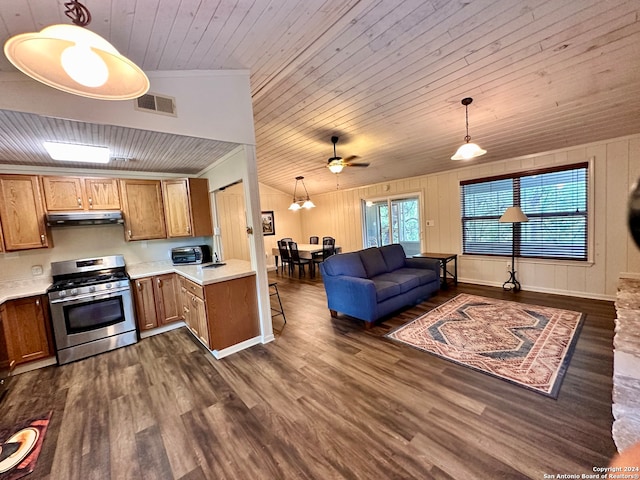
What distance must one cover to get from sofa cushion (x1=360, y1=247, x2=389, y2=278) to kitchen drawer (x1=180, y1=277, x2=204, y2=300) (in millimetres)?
2389

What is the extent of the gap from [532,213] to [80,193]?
21.9ft

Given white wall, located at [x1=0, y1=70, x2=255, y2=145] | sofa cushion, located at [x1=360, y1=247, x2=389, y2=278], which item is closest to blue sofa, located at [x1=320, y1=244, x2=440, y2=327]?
sofa cushion, located at [x1=360, y1=247, x2=389, y2=278]

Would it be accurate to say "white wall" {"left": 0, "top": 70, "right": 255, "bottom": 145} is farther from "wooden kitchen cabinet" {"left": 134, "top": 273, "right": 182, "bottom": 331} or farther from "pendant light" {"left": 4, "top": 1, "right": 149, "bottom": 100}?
"wooden kitchen cabinet" {"left": 134, "top": 273, "right": 182, "bottom": 331}

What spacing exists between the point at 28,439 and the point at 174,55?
3177 millimetres

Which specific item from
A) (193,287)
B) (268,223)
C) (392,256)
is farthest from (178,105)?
(268,223)

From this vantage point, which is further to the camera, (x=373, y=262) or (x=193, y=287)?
(x=373, y=262)

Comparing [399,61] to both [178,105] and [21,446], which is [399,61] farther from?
[21,446]

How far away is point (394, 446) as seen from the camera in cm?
163

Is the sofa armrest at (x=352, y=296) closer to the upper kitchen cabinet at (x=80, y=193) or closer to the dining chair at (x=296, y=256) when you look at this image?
the dining chair at (x=296, y=256)

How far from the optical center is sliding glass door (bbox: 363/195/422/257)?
6129mm

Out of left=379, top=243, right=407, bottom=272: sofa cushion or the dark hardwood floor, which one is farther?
left=379, top=243, right=407, bottom=272: sofa cushion

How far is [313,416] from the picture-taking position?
1.92 m

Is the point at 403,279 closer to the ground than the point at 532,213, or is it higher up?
closer to the ground

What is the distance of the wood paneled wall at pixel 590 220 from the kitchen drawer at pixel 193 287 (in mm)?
4174
